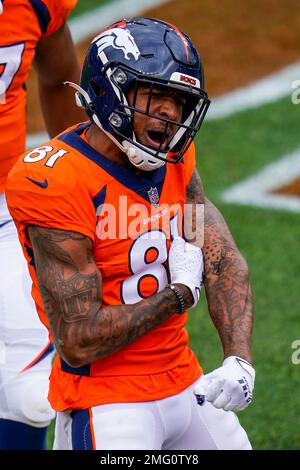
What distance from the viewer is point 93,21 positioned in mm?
12141

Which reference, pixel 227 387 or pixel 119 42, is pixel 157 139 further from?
pixel 227 387

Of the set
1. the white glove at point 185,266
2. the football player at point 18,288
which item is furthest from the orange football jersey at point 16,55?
the white glove at point 185,266

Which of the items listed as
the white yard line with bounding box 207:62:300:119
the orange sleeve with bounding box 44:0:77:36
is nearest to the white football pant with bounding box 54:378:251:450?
the orange sleeve with bounding box 44:0:77:36

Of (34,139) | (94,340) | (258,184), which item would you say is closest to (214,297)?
(94,340)

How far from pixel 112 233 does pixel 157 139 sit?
0.37 metres

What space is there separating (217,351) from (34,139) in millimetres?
3840

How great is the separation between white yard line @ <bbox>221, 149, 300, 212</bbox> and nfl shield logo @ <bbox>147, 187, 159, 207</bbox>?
4.67 m

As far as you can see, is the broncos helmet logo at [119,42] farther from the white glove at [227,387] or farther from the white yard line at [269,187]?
the white yard line at [269,187]

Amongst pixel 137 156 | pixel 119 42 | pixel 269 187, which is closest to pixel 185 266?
pixel 137 156

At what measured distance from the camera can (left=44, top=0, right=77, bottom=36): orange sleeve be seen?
16.6 ft

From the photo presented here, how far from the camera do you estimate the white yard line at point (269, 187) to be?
8.91 meters

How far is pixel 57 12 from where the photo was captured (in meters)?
5.11

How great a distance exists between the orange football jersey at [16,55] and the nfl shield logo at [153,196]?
1054 mm

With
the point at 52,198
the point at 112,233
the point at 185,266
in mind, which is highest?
the point at 52,198
